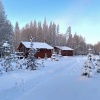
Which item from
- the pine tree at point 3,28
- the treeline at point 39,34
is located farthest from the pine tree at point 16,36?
the pine tree at point 3,28

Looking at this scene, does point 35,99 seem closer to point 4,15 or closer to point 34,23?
point 4,15

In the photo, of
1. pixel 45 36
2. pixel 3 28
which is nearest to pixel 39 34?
pixel 45 36

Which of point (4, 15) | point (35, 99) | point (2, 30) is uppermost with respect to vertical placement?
point (4, 15)

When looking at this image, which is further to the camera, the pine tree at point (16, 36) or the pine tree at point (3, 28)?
the pine tree at point (16, 36)

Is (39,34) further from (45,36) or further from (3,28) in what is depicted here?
(3,28)

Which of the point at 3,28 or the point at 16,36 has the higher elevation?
the point at 16,36

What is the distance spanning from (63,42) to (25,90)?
88714 mm

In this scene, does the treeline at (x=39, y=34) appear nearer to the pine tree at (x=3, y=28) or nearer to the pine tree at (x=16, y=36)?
the pine tree at (x=16, y=36)

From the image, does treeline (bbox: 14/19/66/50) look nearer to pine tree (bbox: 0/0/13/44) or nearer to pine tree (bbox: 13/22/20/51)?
pine tree (bbox: 13/22/20/51)

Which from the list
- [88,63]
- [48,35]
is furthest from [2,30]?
[48,35]

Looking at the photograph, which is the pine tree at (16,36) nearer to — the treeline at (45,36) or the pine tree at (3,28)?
the treeline at (45,36)

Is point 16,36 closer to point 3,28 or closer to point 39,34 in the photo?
point 39,34

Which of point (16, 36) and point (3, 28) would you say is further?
point (16, 36)

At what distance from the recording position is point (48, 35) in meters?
87.5
